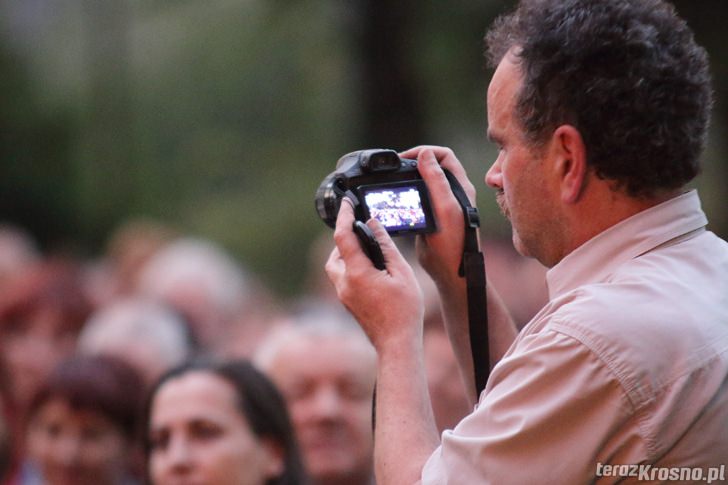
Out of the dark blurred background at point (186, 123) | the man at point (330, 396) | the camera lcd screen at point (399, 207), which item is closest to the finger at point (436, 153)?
the camera lcd screen at point (399, 207)

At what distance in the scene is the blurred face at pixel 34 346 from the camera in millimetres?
6918

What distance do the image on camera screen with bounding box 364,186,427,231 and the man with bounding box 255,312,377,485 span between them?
1.95 metres

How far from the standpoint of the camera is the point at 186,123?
1738 centimetres

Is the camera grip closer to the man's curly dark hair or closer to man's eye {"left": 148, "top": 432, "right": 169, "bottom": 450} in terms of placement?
the man's curly dark hair

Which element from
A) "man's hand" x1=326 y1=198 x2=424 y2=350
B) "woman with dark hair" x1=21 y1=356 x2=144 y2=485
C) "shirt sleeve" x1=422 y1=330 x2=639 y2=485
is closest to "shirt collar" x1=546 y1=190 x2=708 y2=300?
"shirt sleeve" x1=422 y1=330 x2=639 y2=485

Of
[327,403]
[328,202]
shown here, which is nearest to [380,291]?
[328,202]

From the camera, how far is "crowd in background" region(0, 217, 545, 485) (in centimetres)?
427

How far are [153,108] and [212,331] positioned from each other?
10.1 meters

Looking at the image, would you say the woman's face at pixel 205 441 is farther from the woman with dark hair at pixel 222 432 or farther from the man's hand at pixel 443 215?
the man's hand at pixel 443 215

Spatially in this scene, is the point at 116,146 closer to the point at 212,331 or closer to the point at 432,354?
the point at 212,331

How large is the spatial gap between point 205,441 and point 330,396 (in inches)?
33.5

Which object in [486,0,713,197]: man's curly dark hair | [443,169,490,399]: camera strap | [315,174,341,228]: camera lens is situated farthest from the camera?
[443,169,490,399]: camera strap

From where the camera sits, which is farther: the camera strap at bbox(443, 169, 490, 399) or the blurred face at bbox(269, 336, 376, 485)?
the blurred face at bbox(269, 336, 376, 485)

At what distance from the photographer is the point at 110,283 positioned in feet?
35.8
